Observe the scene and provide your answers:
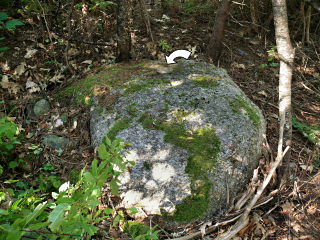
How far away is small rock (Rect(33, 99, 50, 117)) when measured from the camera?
3.70 metres

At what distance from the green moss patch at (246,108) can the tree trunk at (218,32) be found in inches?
72.0

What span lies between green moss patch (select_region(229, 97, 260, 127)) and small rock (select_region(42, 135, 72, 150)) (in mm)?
2042

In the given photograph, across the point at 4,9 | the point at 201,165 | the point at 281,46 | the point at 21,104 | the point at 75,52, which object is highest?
the point at 4,9

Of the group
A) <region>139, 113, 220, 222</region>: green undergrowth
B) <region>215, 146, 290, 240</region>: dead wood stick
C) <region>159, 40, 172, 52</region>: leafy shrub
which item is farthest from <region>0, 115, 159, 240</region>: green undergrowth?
<region>159, 40, 172, 52</region>: leafy shrub

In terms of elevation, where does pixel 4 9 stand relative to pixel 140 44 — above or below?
above

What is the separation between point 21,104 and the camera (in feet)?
12.2

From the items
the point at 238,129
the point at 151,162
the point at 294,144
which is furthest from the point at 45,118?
the point at 294,144

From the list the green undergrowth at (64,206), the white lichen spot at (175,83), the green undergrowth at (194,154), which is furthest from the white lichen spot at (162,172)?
the white lichen spot at (175,83)

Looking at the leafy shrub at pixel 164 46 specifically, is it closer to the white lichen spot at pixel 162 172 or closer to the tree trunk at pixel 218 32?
the tree trunk at pixel 218 32

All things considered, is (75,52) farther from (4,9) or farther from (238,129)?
(238,129)

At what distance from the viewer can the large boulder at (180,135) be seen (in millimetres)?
2707

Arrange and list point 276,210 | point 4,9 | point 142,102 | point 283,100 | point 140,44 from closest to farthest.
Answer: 1. point 276,210
2. point 283,100
3. point 142,102
4. point 4,9
5. point 140,44

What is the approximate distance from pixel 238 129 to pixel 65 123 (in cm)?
213

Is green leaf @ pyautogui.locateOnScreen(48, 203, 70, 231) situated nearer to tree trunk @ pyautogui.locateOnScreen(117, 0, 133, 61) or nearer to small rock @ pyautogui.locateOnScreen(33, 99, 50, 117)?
small rock @ pyautogui.locateOnScreen(33, 99, 50, 117)
